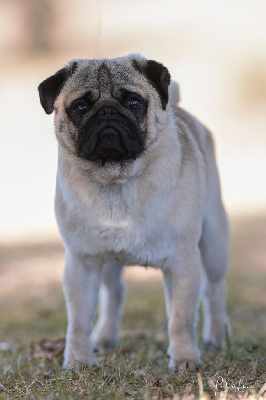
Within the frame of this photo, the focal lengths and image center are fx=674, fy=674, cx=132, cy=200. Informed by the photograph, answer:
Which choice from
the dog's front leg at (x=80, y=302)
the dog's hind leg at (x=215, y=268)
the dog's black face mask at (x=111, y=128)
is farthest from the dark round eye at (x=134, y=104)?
the dog's hind leg at (x=215, y=268)

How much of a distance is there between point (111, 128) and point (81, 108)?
28 cm

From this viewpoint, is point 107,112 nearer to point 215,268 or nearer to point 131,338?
point 215,268

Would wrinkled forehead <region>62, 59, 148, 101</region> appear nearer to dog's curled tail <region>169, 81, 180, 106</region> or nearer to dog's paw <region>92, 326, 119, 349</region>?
dog's curled tail <region>169, 81, 180, 106</region>

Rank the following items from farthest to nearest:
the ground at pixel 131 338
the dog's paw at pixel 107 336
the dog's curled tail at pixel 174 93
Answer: the dog's paw at pixel 107 336, the dog's curled tail at pixel 174 93, the ground at pixel 131 338

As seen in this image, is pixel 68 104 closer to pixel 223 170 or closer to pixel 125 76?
pixel 125 76

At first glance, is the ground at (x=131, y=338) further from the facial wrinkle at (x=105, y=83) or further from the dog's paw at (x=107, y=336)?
the facial wrinkle at (x=105, y=83)

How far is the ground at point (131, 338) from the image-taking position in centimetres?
340

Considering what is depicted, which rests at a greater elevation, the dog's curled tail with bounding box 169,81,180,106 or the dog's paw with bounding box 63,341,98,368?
the dog's curled tail with bounding box 169,81,180,106

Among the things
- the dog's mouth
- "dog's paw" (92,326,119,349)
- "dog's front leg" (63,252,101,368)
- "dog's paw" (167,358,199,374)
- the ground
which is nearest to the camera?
the ground

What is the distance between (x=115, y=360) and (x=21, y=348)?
1.19m

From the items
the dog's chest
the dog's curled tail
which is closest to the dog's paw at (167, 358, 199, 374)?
the dog's chest

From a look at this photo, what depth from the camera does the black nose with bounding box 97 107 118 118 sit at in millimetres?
3752

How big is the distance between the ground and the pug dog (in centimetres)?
27

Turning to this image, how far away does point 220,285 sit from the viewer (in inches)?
203
